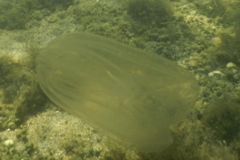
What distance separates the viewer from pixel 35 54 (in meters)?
5.38

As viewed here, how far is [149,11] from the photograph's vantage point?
5.92m

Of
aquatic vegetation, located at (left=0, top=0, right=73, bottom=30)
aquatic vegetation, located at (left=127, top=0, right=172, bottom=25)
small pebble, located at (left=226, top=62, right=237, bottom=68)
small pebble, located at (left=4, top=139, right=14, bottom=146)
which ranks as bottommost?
small pebble, located at (left=4, top=139, right=14, bottom=146)

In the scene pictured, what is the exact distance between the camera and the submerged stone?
141 inches

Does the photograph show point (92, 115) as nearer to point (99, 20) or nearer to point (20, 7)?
point (99, 20)

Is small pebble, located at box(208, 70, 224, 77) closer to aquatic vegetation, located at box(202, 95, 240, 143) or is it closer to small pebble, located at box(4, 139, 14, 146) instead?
aquatic vegetation, located at box(202, 95, 240, 143)

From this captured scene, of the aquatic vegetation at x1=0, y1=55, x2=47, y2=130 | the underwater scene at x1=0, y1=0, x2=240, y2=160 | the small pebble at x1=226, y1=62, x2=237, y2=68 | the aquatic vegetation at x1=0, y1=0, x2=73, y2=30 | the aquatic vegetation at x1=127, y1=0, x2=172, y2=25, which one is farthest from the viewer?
the aquatic vegetation at x1=0, y1=0, x2=73, y2=30

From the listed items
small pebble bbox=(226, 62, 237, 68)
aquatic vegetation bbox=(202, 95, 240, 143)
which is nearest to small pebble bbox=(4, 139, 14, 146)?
aquatic vegetation bbox=(202, 95, 240, 143)

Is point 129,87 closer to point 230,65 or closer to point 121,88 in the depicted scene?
point 121,88

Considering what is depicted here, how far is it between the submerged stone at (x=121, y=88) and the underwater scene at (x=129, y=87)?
0.04 feet

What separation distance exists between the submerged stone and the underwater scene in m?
0.01

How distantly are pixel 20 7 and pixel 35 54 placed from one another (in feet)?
5.87

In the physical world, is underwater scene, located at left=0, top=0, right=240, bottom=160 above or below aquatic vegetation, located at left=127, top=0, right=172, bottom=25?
below

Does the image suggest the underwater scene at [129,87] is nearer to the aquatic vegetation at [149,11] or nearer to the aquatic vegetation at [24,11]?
the aquatic vegetation at [149,11]

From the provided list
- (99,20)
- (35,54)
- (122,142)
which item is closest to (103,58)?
(122,142)
